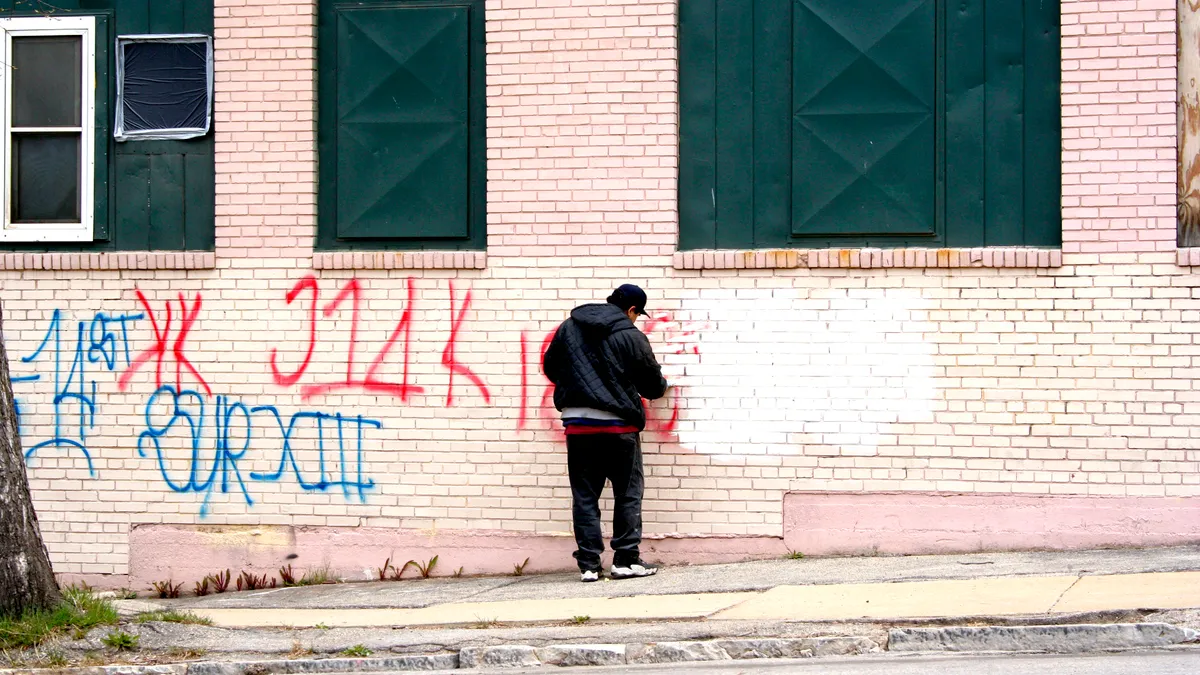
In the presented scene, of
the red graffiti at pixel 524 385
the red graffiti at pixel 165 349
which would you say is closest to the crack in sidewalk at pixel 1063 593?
the red graffiti at pixel 524 385

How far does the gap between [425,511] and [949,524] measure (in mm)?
3253

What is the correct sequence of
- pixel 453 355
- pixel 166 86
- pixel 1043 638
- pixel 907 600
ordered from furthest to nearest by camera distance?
1. pixel 166 86
2. pixel 453 355
3. pixel 907 600
4. pixel 1043 638

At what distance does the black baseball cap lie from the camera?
8.35 metres

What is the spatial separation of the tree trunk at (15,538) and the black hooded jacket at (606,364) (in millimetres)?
2900

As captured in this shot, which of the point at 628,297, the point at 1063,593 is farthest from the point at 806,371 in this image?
the point at 1063,593

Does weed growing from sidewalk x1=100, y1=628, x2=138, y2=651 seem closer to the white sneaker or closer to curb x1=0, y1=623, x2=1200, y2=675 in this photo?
curb x1=0, y1=623, x2=1200, y2=675

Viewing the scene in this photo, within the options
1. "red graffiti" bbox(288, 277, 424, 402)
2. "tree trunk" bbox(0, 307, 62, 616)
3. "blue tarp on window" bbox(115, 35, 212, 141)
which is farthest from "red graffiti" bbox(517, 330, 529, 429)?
"tree trunk" bbox(0, 307, 62, 616)

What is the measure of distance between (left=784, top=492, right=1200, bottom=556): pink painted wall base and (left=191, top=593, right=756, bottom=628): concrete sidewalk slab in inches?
48.1

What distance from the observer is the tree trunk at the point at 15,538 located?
7039mm

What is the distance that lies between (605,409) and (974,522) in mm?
2364

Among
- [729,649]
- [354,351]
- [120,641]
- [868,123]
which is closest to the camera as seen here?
[729,649]

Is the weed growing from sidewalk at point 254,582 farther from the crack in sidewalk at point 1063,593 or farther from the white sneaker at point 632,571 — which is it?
the crack in sidewalk at point 1063,593

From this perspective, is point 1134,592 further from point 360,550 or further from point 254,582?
point 254,582

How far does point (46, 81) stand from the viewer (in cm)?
957
